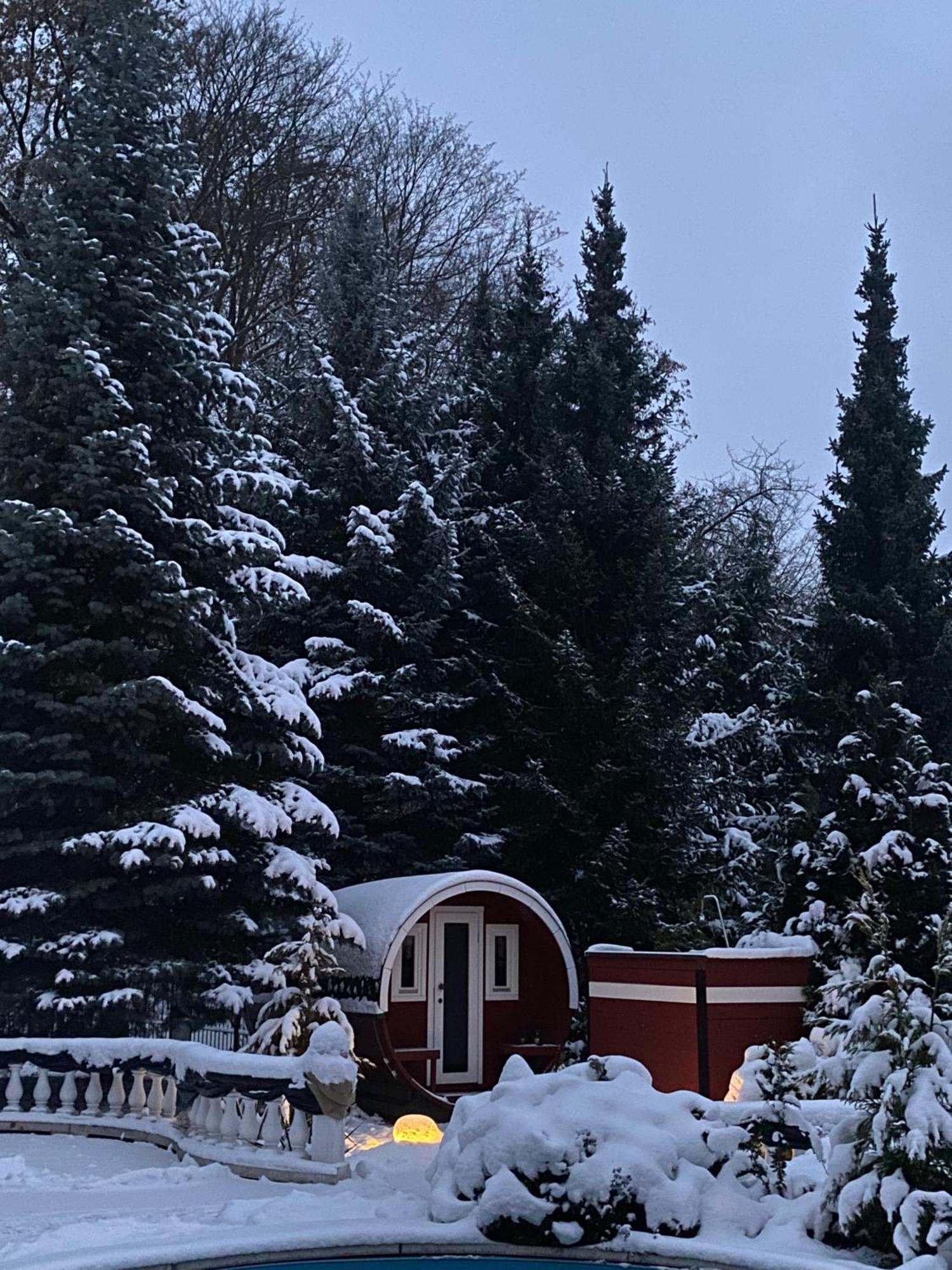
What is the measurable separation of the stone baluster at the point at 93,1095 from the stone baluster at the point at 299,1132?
2976mm

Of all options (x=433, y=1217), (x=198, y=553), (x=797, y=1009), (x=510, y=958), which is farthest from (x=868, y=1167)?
(x=198, y=553)

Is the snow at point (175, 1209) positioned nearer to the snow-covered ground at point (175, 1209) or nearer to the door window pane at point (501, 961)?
the snow-covered ground at point (175, 1209)

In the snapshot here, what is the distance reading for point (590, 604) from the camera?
65.8 ft

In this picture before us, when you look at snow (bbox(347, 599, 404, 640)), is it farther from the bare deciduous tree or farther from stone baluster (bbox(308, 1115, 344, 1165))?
stone baluster (bbox(308, 1115, 344, 1165))

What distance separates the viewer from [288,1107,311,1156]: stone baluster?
32.8 ft

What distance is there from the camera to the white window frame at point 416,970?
15094mm

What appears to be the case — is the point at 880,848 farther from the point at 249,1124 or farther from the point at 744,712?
the point at 249,1124

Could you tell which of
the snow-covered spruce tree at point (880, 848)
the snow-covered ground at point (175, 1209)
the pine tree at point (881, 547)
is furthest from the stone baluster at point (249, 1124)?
the pine tree at point (881, 547)

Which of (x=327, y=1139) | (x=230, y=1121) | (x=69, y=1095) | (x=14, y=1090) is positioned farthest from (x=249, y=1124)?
(x=14, y=1090)

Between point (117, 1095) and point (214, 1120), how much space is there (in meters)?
1.91

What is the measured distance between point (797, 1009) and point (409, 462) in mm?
10214

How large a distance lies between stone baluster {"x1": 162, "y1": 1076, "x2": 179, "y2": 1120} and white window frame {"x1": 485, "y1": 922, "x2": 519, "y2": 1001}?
15.4 feet

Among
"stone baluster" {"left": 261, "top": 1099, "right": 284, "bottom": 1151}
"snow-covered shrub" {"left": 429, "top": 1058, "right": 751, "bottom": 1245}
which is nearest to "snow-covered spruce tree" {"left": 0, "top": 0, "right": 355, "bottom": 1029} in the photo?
"stone baluster" {"left": 261, "top": 1099, "right": 284, "bottom": 1151}

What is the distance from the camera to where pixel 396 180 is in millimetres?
25953
